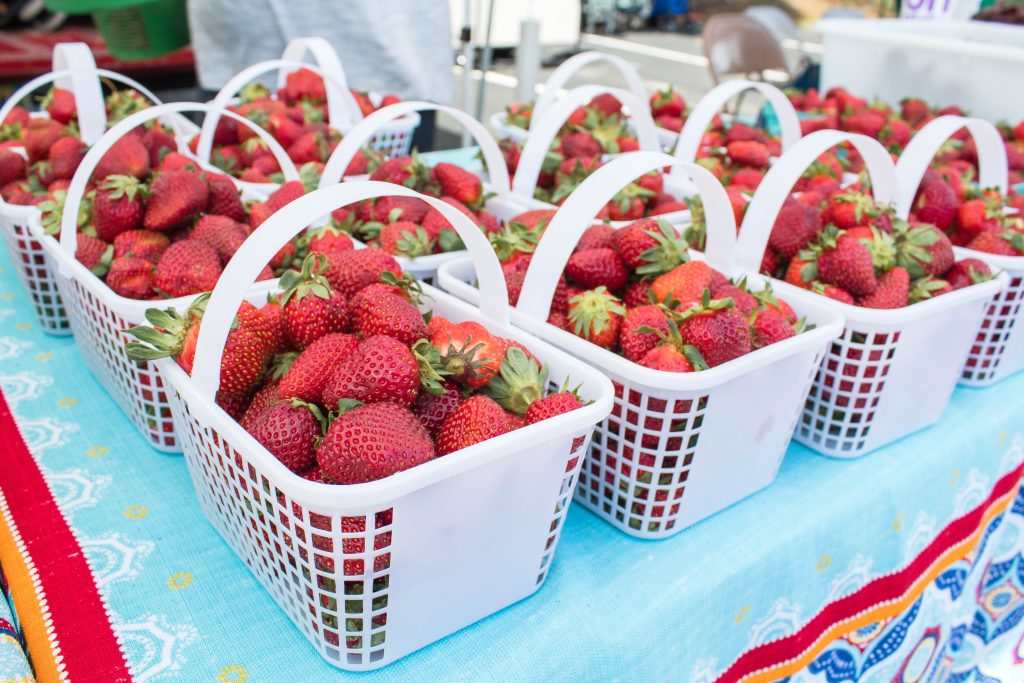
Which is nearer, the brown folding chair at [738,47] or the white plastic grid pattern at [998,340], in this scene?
the white plastic grid pattern at [998,340]

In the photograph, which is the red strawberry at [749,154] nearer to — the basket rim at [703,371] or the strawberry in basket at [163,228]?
the basket rim at [703,371]

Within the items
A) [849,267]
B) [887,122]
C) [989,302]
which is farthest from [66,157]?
[887,122]

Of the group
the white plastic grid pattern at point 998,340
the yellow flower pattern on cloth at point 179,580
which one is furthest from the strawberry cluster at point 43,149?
the white plastic grid pattern at point 998,340

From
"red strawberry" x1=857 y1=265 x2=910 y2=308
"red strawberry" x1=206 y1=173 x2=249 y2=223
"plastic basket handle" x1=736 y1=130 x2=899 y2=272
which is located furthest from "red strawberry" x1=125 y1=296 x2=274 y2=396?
"red strawberry" x1=857 y1=265 x2=910 y2=308

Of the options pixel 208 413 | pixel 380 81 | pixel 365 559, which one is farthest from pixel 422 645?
pixel 380 81

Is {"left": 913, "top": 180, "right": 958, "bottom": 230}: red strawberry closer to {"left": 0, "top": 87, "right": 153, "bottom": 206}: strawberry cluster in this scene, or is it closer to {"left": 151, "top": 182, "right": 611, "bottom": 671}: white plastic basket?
{"left": 151, "top": 182, "right": 611, "bottom": 671}: white plastic basket

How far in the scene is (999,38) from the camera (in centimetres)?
246

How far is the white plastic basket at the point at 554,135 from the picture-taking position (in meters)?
1.11

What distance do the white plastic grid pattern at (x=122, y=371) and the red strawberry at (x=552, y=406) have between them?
384 millimetres

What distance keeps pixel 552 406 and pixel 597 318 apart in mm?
184

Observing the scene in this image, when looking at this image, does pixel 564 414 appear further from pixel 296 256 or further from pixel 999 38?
pixel 999 38

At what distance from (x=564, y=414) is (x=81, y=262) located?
61 centimetres

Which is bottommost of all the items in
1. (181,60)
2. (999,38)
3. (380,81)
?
(181,60)

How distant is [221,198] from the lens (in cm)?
100
